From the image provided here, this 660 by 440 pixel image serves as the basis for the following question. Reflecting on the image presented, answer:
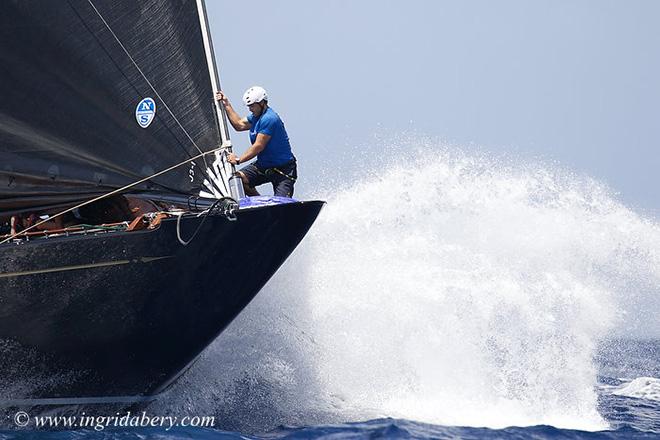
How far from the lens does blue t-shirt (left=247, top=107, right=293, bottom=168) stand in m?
9.41

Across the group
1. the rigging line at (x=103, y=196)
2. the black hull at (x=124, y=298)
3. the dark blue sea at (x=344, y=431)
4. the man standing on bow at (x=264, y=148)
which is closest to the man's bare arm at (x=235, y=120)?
the man standing on bow at (x=264, y=148)

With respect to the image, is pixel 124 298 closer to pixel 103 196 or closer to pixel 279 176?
pixel 103 196

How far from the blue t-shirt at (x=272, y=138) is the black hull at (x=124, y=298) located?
1.21 meters

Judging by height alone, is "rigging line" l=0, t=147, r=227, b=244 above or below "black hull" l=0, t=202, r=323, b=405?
above

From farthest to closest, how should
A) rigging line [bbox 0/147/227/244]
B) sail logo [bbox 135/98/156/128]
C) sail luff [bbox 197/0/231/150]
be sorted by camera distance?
1. sail luff [bbox 197/0/231/150]
2. sail logo [bbox 135/98/156/128]
3. rigging line [bbox 0/147/227/244]

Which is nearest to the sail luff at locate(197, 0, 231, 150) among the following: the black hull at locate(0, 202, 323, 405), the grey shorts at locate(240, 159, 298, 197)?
the grey shorts at locate(240, 159, 298, 197)

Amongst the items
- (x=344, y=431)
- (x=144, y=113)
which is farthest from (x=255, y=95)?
(x=344, y=431)

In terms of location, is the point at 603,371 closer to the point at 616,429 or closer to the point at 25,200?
the point at 616,429

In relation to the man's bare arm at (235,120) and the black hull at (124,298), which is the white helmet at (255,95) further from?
the black hull at (124,298)

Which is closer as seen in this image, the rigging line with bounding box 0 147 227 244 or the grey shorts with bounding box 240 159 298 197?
the rigging line with bounding box 0 147 227 244

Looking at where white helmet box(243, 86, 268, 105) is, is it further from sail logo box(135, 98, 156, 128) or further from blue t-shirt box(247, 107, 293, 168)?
sail logo box(135, 98, 156, 128)

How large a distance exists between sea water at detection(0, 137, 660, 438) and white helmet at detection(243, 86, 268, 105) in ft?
7.73

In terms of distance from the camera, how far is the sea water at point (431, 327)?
352 inches

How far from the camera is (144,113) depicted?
845 cm
